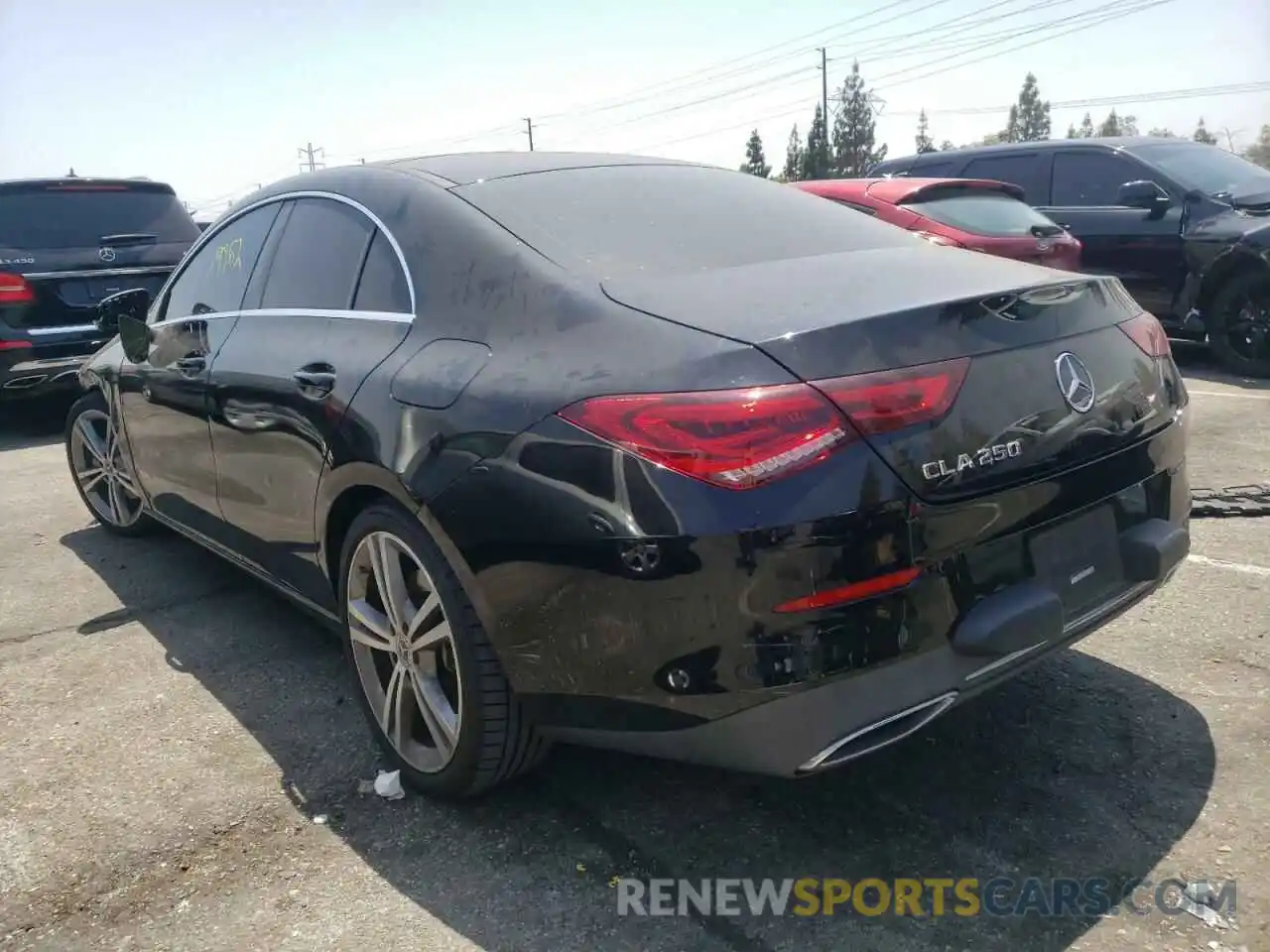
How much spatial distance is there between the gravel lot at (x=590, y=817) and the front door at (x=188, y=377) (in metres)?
0.70

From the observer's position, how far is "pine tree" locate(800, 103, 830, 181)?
64.7 m

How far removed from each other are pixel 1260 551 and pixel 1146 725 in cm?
163

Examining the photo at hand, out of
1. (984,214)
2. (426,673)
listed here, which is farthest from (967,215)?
(426,673)

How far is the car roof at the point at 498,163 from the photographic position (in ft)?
9.80

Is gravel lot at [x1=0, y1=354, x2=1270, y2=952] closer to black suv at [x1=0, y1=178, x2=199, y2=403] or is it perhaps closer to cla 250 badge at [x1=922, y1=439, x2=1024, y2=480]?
cla 250 badge at [x1=922, y1=439, x2=1024, y2=480]

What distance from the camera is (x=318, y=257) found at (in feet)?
10.7

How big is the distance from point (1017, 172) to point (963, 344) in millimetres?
7925

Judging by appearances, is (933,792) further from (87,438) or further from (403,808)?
(87,438)

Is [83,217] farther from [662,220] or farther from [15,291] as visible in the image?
[662,220]

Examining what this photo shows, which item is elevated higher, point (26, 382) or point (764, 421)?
point (764, 421)

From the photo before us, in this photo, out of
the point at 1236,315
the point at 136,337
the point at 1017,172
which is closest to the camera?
the point at 136,337

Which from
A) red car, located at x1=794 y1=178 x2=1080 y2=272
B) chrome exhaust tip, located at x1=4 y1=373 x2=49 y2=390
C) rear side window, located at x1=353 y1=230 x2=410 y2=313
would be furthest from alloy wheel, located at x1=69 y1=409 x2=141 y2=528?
red car, located at x1=794 y1=178 x2=1080 y2=272

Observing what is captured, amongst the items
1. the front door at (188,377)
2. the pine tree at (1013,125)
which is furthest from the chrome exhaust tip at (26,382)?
the pine tree at (1013,125)

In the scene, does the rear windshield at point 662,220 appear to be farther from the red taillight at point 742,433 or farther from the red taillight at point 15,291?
the red taillight at point 15,291
